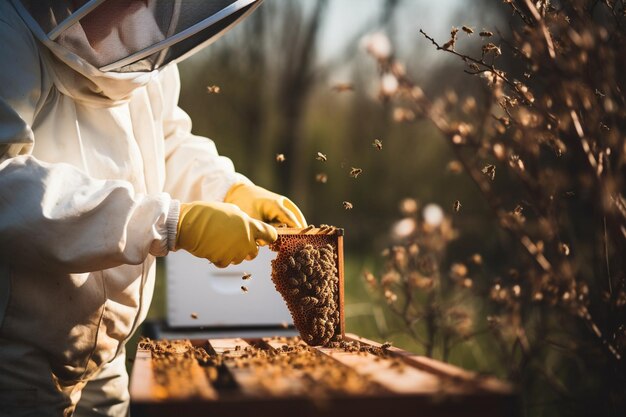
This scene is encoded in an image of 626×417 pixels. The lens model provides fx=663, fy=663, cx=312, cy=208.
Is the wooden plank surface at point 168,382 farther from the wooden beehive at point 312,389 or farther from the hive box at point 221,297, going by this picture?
the hive box at point 221,297

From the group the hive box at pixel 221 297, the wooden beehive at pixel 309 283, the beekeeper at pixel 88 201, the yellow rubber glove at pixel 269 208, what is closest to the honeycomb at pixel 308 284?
the wooden beehive at pixel 309 283

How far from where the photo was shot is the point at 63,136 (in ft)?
7.17

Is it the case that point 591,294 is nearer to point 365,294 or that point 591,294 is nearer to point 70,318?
point 70,318

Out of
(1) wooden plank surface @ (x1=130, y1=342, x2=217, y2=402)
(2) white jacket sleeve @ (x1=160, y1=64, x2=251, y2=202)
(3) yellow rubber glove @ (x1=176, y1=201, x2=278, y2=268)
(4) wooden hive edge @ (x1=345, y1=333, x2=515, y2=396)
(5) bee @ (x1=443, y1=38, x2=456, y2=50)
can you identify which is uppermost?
(5) bee @ (x1=443, y1=38, x2=456, y2=50)

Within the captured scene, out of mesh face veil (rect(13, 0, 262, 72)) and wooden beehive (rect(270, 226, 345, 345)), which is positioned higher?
mesh face veil (rect(13, 0, 262, 72))

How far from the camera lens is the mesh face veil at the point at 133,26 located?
79.2 inches

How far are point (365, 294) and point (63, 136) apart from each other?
15.6 feet

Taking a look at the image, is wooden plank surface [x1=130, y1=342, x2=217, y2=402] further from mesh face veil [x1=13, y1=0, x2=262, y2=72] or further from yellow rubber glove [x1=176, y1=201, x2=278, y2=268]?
mesh face veil [x1=13, y1=0, x2=262, y2=72]

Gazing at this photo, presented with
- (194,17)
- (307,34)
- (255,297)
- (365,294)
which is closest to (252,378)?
(194,17)

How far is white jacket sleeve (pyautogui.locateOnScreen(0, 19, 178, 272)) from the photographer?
1.82m

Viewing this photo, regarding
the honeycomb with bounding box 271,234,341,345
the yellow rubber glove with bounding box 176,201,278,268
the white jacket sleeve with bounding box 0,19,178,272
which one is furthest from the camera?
the honeycomb with bounding box 271,234,341,345

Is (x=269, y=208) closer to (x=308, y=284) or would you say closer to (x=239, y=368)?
(x=308, y=284)

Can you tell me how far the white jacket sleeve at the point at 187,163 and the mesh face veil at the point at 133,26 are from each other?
0.34 meters

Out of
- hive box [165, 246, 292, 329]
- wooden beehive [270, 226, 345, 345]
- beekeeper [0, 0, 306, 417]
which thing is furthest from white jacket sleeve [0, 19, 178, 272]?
hive box [165, 246, 292, 329]
